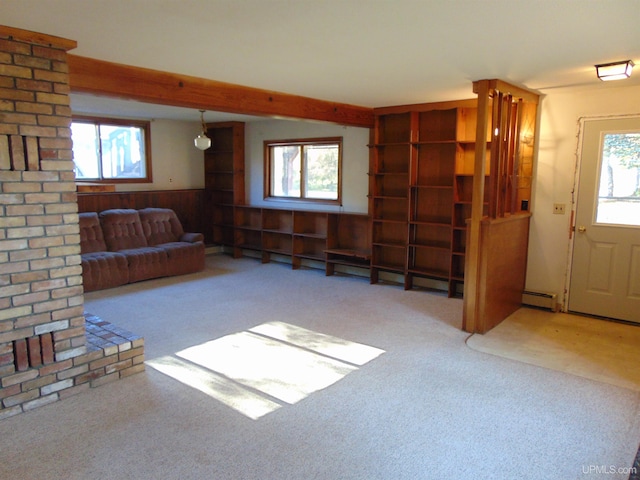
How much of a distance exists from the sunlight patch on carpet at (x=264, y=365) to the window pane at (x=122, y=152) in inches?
162

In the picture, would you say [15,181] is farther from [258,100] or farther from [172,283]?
[172,283]

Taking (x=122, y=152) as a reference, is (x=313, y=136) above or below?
above

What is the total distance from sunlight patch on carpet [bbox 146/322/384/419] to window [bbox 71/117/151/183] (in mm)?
4030

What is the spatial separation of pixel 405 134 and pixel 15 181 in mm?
4435

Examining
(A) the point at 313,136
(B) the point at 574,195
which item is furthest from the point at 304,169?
(B) the point at 574,195

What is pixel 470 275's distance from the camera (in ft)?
13.8

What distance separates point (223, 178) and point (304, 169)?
1813 millimetres

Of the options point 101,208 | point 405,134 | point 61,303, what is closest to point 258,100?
point 405,134

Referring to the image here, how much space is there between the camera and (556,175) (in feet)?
15.8

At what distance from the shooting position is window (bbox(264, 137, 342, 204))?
677 centimetres

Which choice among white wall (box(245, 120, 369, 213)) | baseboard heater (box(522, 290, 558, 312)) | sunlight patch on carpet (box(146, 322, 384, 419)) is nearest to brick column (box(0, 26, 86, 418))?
sunlight patch on carpet (box(146, 322, 384, 419))

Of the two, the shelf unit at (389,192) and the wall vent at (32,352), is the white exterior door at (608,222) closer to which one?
the shelf unit at (389,192)

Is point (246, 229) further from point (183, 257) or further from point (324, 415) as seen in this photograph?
point (324, 415)

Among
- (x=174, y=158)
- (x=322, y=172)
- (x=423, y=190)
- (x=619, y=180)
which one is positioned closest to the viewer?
(x=619, y=180)
